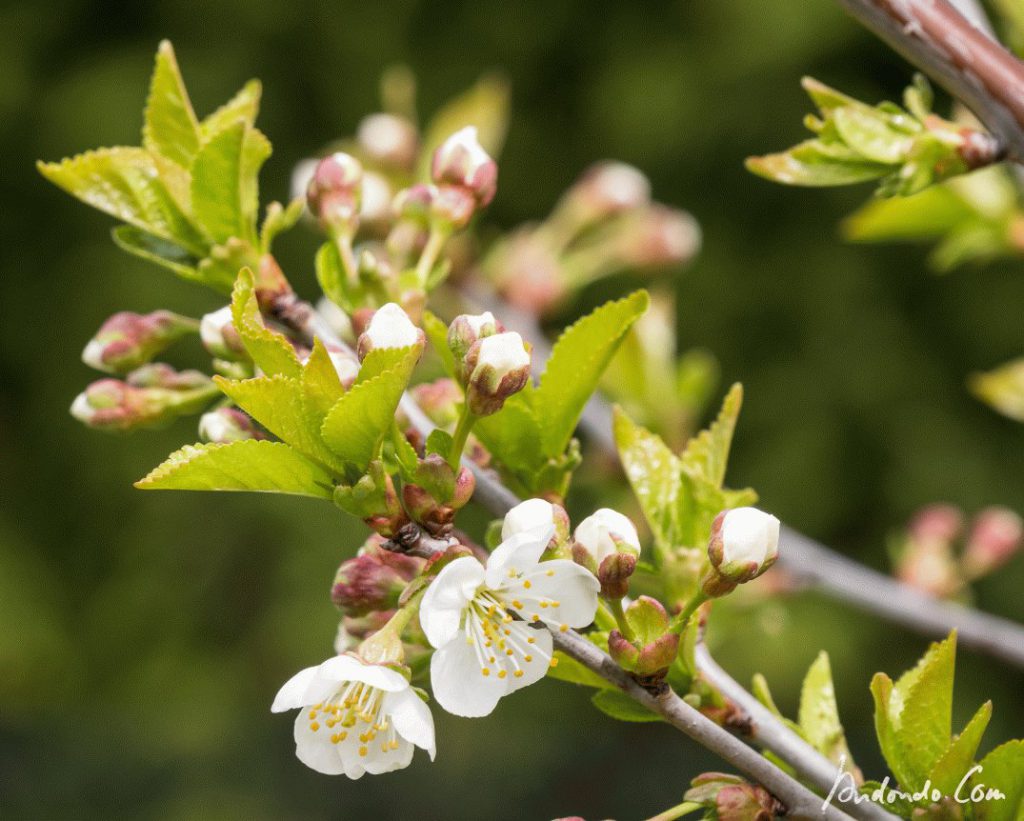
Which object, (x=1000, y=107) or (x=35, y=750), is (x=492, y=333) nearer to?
(x=1000, y=107)

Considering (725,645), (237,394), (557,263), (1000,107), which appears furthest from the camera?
(725,645)

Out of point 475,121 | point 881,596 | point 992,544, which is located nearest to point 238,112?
point 475,121

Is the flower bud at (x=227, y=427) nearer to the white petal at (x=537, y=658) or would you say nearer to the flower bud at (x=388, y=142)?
the white petal at (x=537, y=658)

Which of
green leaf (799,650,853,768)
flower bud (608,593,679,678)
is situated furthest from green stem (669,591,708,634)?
green leaf (799,650,853,768)

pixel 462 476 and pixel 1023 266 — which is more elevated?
pixel 462 476

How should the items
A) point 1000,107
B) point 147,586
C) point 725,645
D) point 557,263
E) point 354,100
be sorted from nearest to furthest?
1. point 1000,107
2. point 557,263
3. point 725,645
4. point 354,100
5. point 147,586

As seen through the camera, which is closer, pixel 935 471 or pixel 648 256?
pixel 648 256

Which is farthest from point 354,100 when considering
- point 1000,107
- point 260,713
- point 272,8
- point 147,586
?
point 1000,107

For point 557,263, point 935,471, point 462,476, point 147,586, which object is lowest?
point 147,586
